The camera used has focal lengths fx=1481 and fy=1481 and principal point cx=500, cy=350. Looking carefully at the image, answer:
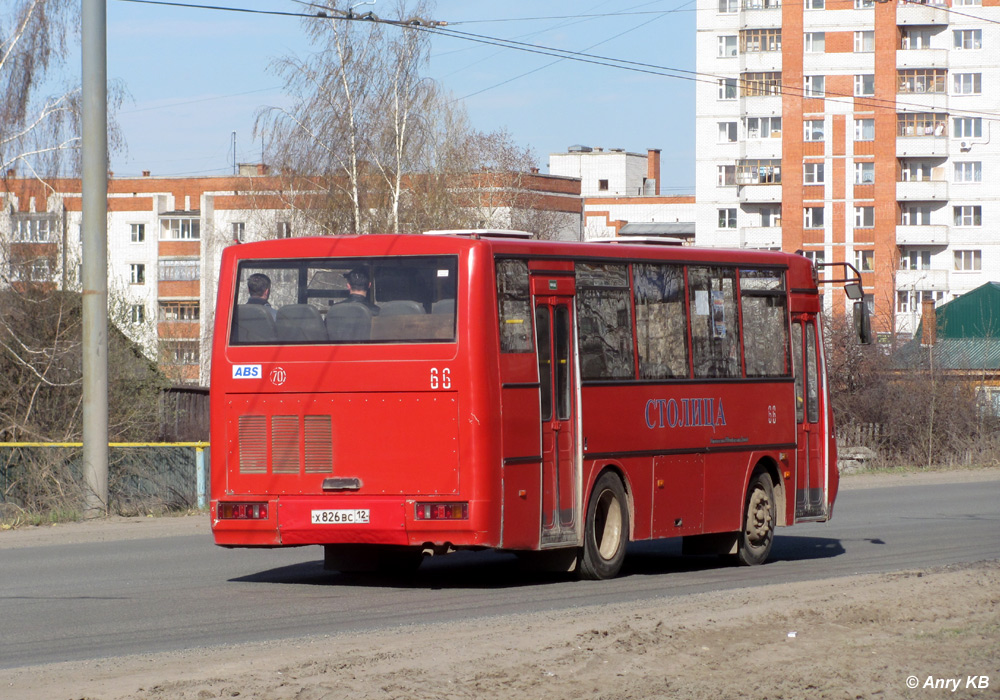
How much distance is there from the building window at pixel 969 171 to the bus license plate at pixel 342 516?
83.6m

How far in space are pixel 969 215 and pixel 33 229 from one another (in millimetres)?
71479

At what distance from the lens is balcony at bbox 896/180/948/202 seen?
8931cm

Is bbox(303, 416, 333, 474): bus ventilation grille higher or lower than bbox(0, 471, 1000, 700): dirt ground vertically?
higher

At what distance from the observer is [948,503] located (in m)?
25.3

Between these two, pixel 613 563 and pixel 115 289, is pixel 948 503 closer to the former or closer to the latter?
pixel 613 563

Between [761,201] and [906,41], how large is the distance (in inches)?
510

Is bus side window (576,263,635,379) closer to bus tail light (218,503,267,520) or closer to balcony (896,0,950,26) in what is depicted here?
bus tail light (218,503,267,520)

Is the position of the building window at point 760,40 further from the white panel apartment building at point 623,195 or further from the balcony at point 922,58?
the white panel apartment building at point 623,195

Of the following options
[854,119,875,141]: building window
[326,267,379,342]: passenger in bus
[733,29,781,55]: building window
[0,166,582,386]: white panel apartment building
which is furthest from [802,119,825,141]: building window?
[326,267,379,342]: passenger in bus

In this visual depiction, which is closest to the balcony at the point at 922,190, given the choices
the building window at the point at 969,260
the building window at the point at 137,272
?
the building window at the point at 969,260

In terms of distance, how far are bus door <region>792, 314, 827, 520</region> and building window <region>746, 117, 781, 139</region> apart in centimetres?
7776

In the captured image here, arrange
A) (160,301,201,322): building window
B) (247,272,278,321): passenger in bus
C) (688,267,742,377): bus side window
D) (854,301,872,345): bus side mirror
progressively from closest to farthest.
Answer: (247,272,278,321): passenger in bus
(688,267,742,377): bus side window
(854,301,872,345): bus side mirror
(160,301,201,322): building window

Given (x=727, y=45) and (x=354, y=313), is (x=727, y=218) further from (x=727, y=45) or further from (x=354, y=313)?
(x=354, y=313)

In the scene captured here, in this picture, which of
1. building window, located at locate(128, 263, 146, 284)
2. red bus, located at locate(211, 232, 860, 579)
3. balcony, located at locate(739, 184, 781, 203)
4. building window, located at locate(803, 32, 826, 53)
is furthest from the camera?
building window, located at locate(128, 263, 146, 284)
